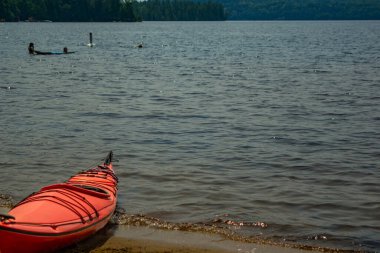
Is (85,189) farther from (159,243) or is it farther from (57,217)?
(159,243)

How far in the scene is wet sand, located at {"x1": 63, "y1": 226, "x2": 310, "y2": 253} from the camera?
931 centimetres

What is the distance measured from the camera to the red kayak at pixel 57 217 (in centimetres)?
827

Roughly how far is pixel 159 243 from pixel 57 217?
6.08 feet

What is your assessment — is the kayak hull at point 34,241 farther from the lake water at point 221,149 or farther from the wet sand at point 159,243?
the lake water at point 221,149

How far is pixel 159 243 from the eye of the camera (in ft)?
31.7

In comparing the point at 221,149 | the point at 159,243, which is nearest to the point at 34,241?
the point at 159,243

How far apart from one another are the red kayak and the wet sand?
0.21 meters

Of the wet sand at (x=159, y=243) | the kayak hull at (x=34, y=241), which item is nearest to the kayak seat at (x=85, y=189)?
the wet sand at (x=159, y=243)

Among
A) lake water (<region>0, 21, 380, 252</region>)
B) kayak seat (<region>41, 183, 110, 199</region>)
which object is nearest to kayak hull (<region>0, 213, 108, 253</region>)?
kayak seat (<region>41, 183, 110, 199</region>)

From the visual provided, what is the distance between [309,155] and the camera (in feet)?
54.1

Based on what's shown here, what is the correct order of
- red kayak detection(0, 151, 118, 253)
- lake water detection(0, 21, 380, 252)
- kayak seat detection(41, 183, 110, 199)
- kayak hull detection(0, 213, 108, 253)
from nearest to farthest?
kayak hull detection(0, 213, 108, 253) < red kayak detection(0, 151, 118, 253) < kayak seat detection(41, 183, 110, 199) < lake water detection(0, 21, 380, 252)

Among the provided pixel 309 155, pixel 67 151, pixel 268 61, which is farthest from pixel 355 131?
pixel 268 61

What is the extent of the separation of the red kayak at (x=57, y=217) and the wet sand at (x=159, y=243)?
0.69ft

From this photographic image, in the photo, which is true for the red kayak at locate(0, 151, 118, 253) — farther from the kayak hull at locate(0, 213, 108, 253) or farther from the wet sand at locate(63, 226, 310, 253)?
the wet sand at locate(63, 226, 310, 253)
